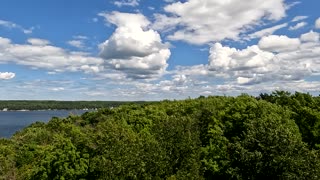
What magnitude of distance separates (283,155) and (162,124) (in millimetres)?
15625

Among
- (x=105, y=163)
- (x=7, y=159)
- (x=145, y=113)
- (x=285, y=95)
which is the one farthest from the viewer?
(x=145, y=113)

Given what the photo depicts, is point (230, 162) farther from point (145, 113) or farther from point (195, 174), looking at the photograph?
point (145, 113)

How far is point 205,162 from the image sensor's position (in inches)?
1950

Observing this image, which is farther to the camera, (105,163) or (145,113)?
(145,113)

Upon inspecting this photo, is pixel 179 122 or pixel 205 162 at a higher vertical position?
pixel 179 122

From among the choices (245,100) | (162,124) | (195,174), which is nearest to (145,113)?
(245,100)

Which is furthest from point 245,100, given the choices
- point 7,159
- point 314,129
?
point 7,159

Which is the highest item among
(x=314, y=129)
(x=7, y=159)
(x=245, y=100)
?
(x=245, y=100)

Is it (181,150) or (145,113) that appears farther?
(145,113)

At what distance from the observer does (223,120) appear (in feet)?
203

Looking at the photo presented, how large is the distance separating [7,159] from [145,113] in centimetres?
3144

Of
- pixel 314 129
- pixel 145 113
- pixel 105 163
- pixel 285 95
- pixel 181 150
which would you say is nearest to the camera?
pixel 105 163

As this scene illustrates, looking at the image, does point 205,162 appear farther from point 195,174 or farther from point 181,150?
point 195,174

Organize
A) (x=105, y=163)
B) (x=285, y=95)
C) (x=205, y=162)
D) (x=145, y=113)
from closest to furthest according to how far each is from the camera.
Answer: (x=105, y=163) < (x=205, y=162) < (x=285, y=95) < (x=145, y=113)
